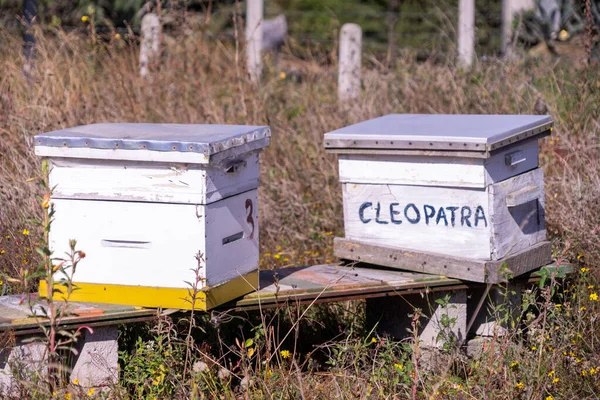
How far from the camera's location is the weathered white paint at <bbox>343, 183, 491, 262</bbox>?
12.7 feet

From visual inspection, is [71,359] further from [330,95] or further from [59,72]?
[330,95]

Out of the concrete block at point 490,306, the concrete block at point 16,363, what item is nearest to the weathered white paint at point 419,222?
the concrete block at point 490,306

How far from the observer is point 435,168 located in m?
3.90

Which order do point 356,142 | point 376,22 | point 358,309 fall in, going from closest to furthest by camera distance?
point 356,142, point 358,309, point 376,22

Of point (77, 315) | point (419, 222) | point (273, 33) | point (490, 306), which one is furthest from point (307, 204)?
point (273, 33)

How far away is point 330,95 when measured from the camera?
7.86 metres

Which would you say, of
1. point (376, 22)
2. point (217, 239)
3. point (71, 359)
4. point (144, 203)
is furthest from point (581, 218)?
point (376, 22)

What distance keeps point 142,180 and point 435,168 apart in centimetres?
138

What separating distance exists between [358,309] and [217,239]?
1215 mm

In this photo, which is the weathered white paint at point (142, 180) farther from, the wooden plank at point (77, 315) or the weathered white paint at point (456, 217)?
the weathered white paint at point (456, 217)

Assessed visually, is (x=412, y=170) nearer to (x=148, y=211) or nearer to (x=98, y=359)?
(x=148, y=211)

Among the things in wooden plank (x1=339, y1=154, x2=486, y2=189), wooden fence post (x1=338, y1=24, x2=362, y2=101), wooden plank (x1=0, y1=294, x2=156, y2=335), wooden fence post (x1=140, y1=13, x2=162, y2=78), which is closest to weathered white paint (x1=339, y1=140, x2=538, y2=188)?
wooden plank (x1=339, y1=154, x2=486, y2=189)

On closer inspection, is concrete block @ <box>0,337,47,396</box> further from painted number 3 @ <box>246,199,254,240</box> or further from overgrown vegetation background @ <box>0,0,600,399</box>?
painted number 3 @ <box>246,199,254,240</box>

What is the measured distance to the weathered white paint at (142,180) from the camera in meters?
3.33
